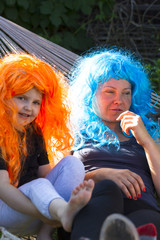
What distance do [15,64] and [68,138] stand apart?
1.31 feet

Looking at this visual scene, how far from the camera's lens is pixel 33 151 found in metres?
1.66

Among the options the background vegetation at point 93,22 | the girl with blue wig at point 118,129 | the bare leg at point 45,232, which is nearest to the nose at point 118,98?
the girl with blue wig at point 118,129

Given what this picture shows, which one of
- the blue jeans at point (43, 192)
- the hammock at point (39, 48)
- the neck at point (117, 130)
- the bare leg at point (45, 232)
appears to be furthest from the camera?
the hammock at point (39, 48)

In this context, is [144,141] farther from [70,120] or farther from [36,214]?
[36,214]

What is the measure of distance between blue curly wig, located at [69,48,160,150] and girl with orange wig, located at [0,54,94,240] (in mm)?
115

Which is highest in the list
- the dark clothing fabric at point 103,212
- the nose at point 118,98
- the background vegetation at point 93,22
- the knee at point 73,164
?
the background vegetation at point 93,22

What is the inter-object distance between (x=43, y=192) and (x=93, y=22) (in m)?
2.84

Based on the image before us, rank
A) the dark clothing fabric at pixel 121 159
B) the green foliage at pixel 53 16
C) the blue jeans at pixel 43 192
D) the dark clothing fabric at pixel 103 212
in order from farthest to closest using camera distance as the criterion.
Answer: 1. the green foliage at pixel 53 16
2. the dark clothing fabric at pixel 121 159
3. the blue jeans at pixel 43 192
4. the dark clothing fabric at pixel 103 212

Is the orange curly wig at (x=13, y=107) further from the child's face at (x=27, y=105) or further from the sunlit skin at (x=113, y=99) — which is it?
the sunlit skin at (x=113, y=99)

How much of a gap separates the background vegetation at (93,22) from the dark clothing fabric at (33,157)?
146cm

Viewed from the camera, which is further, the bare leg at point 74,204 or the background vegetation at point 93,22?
the background vegetation at point 93,22

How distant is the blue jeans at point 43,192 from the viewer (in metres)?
1.33

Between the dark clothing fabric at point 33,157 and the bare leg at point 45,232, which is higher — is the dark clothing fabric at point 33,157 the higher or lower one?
the higher one

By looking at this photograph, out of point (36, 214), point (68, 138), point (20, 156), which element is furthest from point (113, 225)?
point (68, 138)
